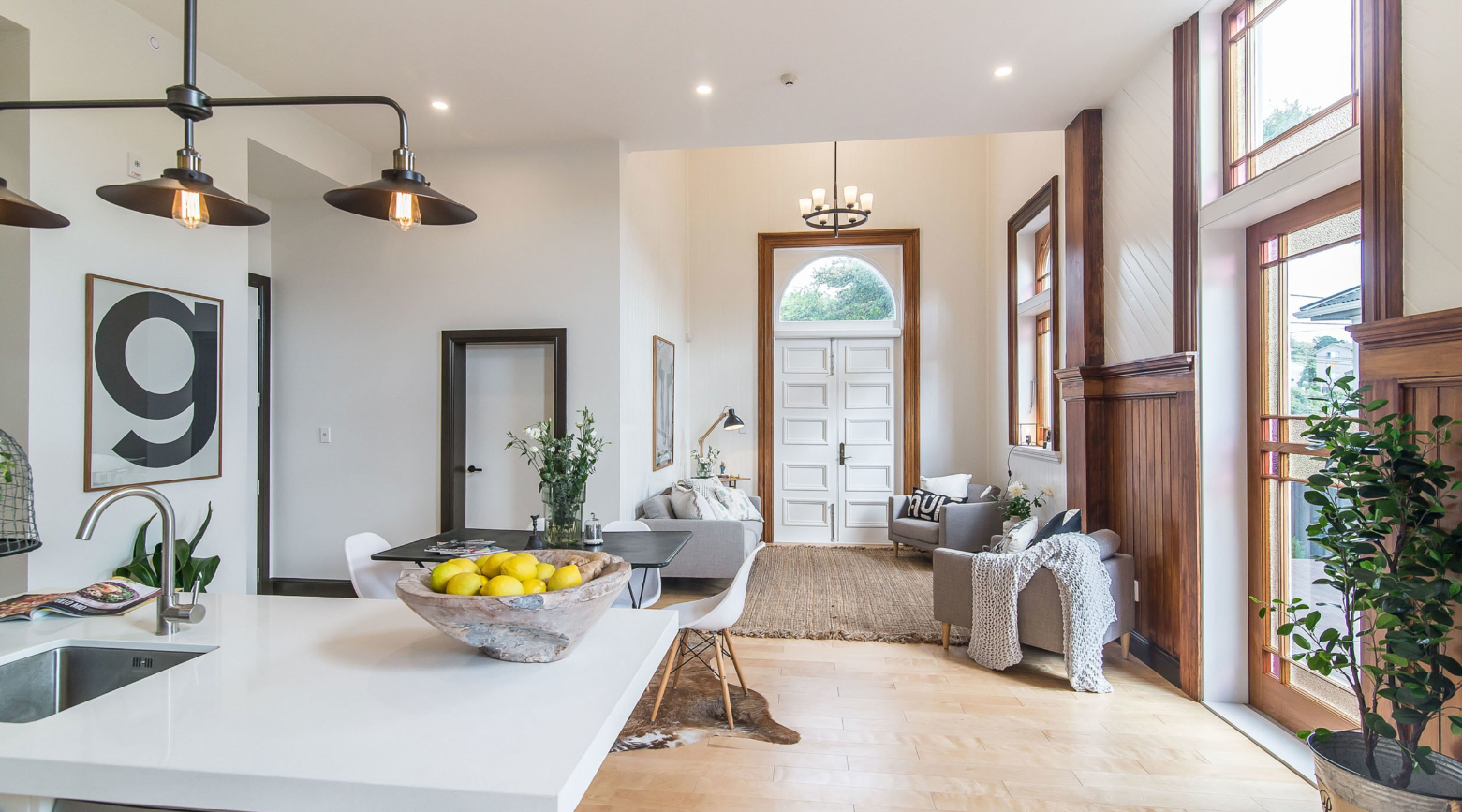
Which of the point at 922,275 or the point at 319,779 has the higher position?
the point at 922,275

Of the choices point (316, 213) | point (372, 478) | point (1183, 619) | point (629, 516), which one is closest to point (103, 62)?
point (316, 213)

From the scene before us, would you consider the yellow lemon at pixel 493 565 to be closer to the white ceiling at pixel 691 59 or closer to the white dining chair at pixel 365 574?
the white dining chair at pixel 365 574

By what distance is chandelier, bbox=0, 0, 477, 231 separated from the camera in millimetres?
1464

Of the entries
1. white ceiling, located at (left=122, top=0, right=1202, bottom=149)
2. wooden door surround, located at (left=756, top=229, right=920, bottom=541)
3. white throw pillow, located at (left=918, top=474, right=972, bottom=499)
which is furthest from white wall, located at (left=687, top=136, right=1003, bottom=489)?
white ceiling, located at (left=122, top=0, right=1202, bottom=149)

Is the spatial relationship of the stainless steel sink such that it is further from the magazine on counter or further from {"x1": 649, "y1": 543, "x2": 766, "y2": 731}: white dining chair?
{"x1": 649, "y1": 543, "x2": 766, "y2": 731}: white dining chair

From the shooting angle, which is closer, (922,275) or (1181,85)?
(1181,85)

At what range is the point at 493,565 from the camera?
1.30 m

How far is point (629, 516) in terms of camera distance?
15.6ft

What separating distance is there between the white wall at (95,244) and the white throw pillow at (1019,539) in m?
4.09

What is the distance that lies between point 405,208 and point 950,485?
5.42m

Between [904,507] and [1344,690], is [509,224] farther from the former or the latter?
[1344,690]

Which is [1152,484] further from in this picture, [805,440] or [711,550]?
[805,440]

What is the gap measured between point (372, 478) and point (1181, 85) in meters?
5.17

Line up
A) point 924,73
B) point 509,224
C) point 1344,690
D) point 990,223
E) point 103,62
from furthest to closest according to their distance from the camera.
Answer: point 990,223 < point 509,224 < point 924,73 < point 103,62 < point 1344,690
